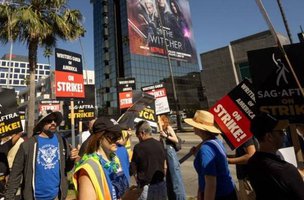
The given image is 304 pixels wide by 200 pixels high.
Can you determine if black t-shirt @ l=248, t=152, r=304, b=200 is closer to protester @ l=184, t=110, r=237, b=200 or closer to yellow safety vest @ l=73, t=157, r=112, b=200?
protester @ l=184, t=110, r=237, b=200

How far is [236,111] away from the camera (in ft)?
13.0

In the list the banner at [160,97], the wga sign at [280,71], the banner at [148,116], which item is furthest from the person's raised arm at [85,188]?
the banner at [160,97]

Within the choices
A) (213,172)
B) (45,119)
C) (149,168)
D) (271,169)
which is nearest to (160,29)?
(149,168)

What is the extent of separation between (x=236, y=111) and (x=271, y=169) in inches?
78.0

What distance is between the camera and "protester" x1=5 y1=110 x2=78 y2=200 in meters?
3.39

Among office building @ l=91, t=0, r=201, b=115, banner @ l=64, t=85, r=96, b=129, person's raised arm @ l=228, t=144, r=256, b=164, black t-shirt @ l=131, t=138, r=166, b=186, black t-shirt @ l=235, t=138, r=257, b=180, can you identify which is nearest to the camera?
person's raised arm @ l=228, t=144, r=256, b=164

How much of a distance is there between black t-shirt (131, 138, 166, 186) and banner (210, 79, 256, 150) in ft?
3.38

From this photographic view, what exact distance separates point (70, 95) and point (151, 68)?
57.6 meters

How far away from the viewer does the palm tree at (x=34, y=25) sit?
1162cm

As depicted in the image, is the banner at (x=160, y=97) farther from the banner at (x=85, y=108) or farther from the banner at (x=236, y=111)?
the banner at (x=236, y=111)

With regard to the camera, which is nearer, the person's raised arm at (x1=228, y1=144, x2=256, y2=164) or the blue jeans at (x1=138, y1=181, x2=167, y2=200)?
the person's raised arm at (x1=228, y1=144, x2=256, y2=164)

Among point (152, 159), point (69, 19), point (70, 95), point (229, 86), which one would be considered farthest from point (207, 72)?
point (152, 159)

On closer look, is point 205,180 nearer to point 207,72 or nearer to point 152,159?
point 152,159

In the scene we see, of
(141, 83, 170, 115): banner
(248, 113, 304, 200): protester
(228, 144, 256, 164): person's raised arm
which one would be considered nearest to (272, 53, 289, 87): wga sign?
(248, 113, 304, 200): protester
